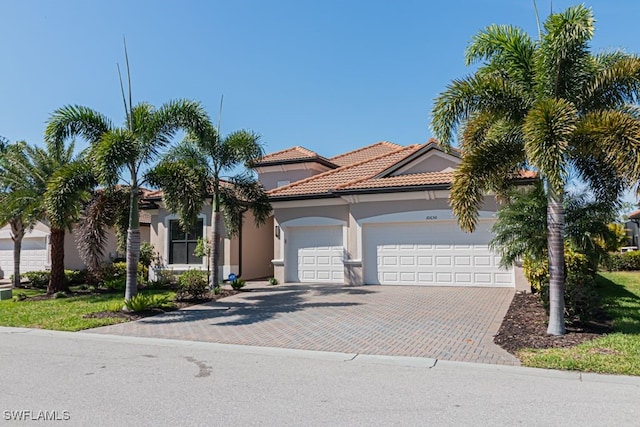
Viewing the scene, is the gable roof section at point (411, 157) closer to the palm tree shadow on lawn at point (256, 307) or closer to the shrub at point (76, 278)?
the palm tree shadow on lawn at point (256, 307)

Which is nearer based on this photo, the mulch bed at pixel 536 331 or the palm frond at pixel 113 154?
the mulch bed at pixel 536 331

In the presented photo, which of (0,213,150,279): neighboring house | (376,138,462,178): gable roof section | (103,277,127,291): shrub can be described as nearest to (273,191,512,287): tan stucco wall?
(376,138,462,178): gable roof section

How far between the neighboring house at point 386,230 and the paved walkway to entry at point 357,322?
1075 mm

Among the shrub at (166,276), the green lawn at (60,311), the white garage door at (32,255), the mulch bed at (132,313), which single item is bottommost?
the green lawn at (60,311)

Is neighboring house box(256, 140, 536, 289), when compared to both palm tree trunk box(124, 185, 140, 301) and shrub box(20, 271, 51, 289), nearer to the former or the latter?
palm tree trunk box(124, 185, 140, 301)

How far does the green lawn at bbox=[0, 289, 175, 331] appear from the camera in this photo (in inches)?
441

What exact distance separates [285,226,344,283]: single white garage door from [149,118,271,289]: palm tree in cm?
206

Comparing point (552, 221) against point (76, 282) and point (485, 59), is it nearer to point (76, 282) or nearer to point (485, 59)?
point (485, 59)

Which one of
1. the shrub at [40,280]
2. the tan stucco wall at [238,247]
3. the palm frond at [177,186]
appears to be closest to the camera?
the palm frond at [177,186]

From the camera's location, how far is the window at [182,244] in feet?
67.1

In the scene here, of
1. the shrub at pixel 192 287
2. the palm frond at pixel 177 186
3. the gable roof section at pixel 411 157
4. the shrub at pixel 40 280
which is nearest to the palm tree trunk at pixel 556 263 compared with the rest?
the gable roof section at pixel 411 157

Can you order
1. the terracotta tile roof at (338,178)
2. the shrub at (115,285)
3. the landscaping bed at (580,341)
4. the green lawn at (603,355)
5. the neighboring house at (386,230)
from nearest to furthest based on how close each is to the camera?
the green lawn at (603,355) < the landscaping bed at (580,341) < the neighboring house at (386,230) < the terracotta tile roof at (338,178) < the shrub at (115,285)

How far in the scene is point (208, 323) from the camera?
10.9 m

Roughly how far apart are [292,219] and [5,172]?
1080 centimetres
